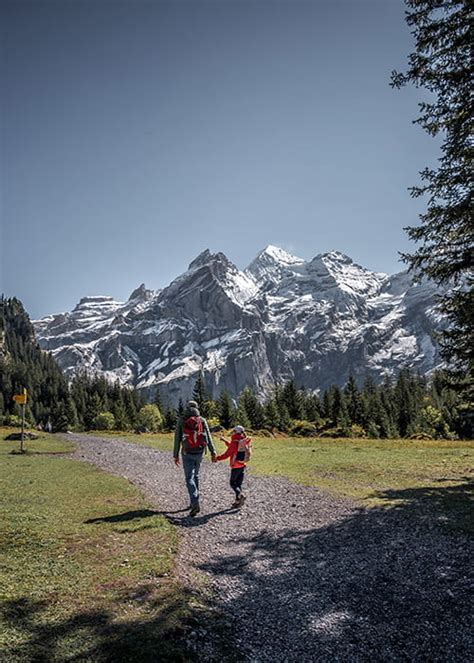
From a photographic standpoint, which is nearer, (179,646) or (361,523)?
(179,646)

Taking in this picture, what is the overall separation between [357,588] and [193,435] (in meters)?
6.63

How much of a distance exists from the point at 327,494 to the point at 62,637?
34.8ft

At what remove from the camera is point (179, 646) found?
5.04 m

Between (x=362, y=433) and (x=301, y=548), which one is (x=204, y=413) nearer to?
(x=362, y=433)

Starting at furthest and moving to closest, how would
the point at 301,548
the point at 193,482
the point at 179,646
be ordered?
the point at 193,482 < the point at 301,548 < the point at 179,646

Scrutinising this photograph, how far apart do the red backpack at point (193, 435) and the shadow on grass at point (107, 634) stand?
618 centimetres

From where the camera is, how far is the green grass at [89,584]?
5.01 meters

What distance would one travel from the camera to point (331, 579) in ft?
24.0

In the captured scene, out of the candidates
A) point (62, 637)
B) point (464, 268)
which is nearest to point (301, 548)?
point (62, 637)

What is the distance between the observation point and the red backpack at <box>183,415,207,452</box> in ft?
40.6

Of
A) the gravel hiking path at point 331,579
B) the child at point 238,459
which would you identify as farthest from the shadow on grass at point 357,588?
the child at point 238,459

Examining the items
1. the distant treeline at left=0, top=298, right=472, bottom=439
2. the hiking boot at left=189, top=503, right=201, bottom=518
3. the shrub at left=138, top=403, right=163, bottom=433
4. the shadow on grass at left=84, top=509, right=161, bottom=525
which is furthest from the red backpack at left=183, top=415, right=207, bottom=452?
the shrub at left=138, top=403, right=163, bottom=433

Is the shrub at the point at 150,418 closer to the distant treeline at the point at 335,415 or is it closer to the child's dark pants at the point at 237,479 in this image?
the distant treeline at the point at 335,415

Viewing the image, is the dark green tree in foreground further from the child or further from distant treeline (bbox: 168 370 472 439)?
distant treeline (bbox: 168 370 472 439)
